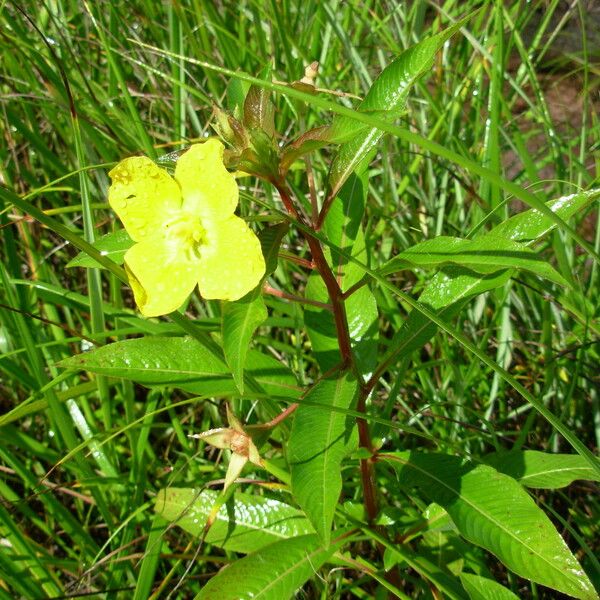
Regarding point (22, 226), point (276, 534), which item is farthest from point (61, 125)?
point (276, 534)

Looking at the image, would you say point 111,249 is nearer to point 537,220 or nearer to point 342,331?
point 342,331

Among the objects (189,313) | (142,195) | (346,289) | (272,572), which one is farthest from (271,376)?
(189,313)

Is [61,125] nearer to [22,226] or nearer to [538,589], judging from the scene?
[22,226]

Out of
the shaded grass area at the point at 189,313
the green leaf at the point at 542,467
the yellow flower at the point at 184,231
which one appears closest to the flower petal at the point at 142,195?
the yellow flower at the point at 184,231

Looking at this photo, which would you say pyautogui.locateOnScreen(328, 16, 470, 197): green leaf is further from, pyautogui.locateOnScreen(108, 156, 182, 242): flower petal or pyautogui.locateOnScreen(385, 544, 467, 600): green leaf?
pyautogui.locateOnScreen(385, 544, 467, 600): green leaf

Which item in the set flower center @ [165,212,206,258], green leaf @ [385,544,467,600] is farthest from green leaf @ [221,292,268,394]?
green leaf @ [385,544,467,600]
